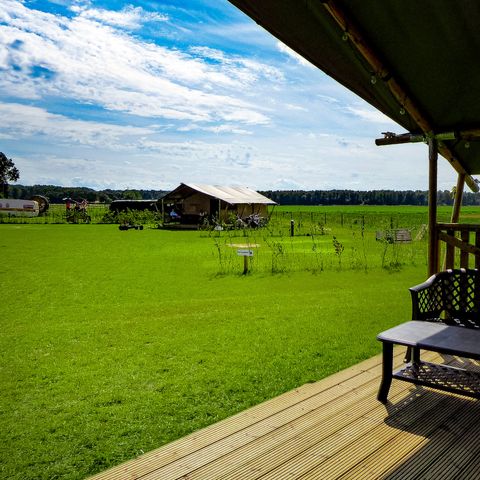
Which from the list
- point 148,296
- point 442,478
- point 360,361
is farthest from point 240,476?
point 148,296

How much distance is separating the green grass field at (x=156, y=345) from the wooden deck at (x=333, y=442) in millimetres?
386

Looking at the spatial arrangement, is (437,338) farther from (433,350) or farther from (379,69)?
(379,69)

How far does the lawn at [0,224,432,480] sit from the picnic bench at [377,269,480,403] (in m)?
0.96

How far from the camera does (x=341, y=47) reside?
3096mm

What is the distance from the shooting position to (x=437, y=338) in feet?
11.1

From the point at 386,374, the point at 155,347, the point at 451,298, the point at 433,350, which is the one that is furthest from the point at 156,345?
the point at 433,350

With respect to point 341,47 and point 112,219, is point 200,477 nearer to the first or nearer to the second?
point 341,47

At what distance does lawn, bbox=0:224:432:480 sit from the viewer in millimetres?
3373

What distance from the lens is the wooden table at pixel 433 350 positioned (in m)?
3.21

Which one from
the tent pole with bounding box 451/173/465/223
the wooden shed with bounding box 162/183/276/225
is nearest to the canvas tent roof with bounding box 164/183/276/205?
the wooden shed with bounding box 162/183/276/225

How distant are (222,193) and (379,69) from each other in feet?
107

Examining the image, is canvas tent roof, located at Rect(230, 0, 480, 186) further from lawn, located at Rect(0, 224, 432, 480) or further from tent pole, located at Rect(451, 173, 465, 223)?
lawn, located at Rect(0, 224, 432, 480)

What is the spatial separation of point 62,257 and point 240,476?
544 inches

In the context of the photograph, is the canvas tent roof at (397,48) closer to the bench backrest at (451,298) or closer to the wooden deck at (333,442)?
the bench backrest at (451,298)
